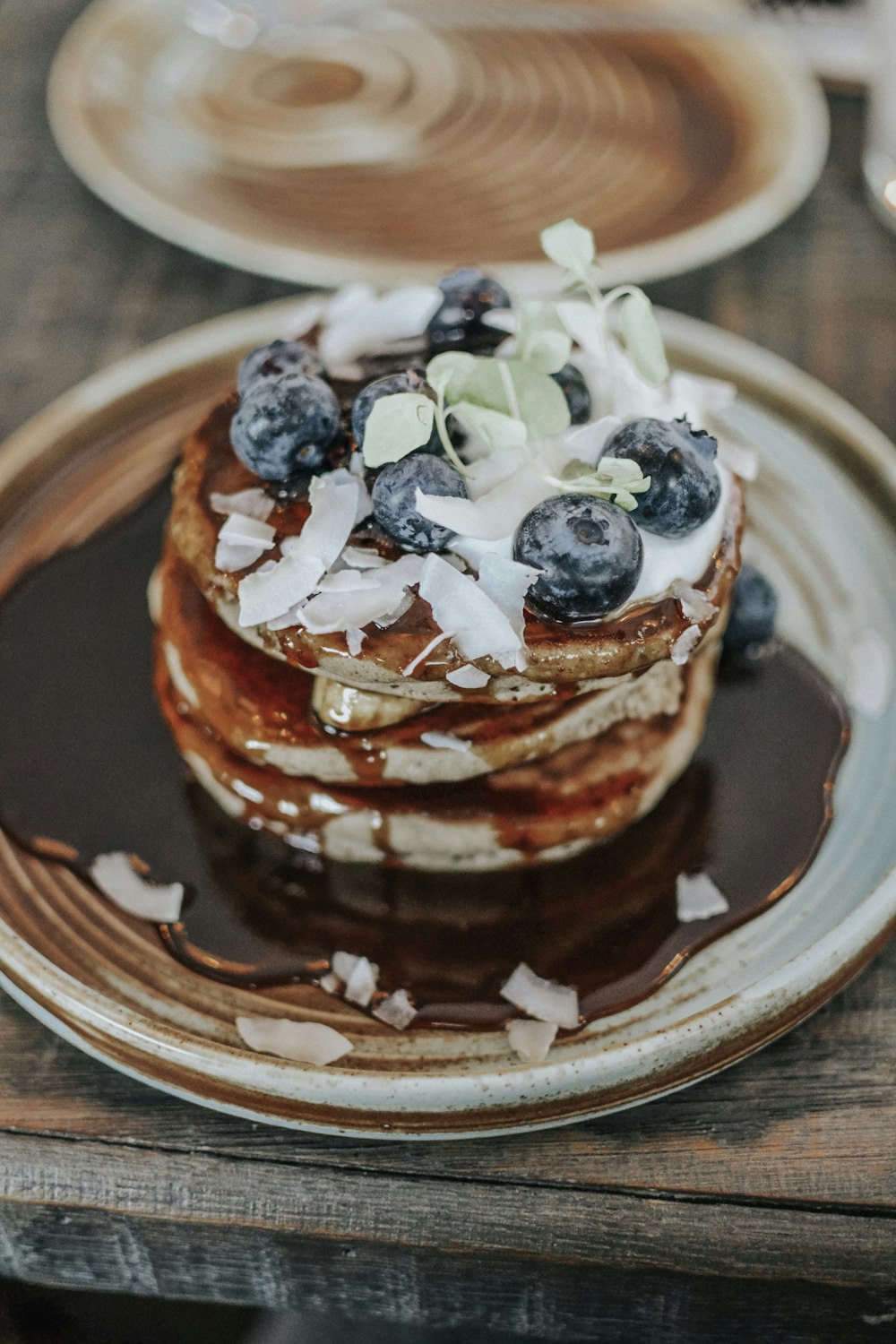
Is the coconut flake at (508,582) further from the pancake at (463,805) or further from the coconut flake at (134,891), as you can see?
the coconut flake at (134,891)

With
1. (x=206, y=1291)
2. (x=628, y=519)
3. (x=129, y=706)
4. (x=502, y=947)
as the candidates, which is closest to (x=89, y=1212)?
(x=206, y=1291)

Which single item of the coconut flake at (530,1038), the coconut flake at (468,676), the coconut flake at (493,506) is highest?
the coconut flake at (493,506)

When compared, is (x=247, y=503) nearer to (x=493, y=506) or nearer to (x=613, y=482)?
(x=493, y=506)

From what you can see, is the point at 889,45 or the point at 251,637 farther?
the point at 889,45

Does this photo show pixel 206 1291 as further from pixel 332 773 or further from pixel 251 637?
pixel 251 637

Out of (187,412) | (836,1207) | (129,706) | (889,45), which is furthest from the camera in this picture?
(889,45)

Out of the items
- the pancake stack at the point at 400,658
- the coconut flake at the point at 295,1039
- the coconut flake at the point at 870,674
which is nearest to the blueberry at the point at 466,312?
the pancake stack at the point at 400,658
